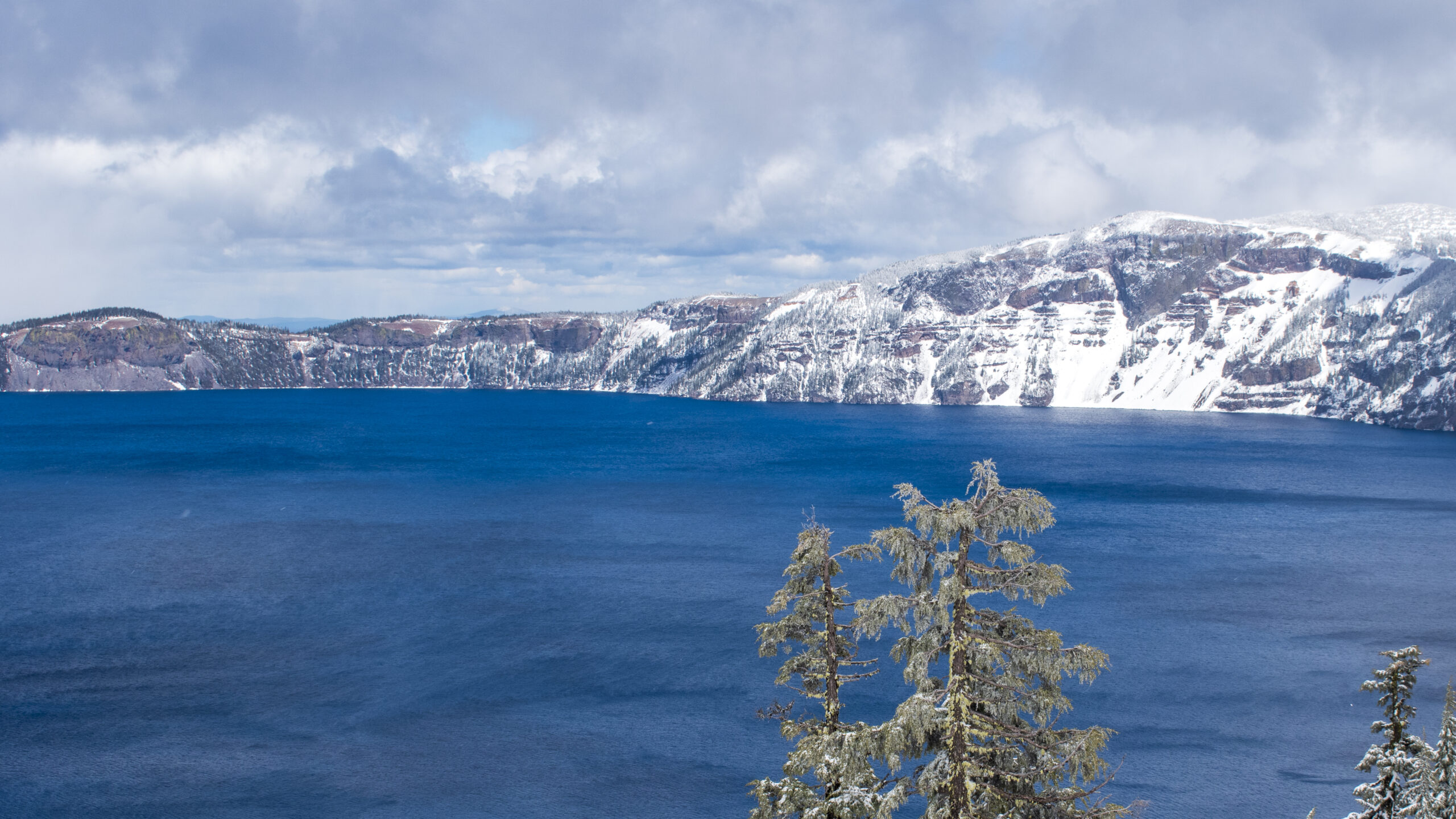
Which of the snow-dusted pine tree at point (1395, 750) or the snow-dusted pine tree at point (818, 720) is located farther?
the snow-dusted pine tree at point (1395, 750)

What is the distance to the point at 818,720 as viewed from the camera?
82.8ft

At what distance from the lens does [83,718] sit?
198ft

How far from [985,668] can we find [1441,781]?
14221mm

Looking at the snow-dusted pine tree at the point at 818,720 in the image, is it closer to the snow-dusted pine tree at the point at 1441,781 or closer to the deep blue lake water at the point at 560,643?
the snow-dusted pine tree at the point at 1441,781

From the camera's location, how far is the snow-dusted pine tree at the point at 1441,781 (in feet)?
78.4

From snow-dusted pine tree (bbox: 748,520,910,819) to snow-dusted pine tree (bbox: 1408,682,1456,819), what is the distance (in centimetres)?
1276

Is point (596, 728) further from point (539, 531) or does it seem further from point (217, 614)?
point (539, 531)

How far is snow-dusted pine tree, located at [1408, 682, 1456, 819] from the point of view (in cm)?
2389

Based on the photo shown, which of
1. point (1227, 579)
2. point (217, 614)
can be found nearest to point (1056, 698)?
point (217, 614)

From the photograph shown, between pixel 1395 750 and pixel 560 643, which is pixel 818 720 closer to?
pixel 1395 750

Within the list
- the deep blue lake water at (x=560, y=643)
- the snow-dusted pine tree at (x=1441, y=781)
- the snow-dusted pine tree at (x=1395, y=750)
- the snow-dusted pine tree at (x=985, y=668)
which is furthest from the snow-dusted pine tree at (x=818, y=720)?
the deep blue lake water at (x=560, y=643)

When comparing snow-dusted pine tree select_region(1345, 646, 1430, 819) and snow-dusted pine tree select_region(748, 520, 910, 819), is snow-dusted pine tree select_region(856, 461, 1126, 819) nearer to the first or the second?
snow-dusted pine tree select_region(748, 520, 910, 819)

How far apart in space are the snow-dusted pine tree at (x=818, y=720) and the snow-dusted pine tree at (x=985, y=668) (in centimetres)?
150

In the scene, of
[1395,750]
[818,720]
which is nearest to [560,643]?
[818,720]
